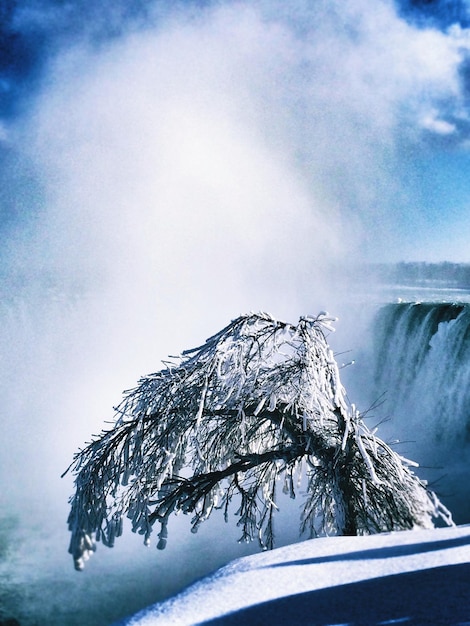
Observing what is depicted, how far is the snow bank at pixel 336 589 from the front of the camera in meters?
2.30

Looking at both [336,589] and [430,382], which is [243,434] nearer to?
[336,589]

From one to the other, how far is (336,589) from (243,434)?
2267 millimetres

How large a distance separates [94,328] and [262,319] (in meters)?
47.3

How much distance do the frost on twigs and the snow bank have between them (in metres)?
1.33

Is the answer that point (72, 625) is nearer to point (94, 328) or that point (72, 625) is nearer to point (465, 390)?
point (465, 390)

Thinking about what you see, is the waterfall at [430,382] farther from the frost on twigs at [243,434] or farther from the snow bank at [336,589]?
the snow bank at [336,589]

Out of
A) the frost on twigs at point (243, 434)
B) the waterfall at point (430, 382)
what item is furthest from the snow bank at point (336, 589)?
the waterfall at point (430, 382)

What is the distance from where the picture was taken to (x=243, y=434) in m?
4.74

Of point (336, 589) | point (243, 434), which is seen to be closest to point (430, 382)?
point (243, 434)

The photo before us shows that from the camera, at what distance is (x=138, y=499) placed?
4703mm

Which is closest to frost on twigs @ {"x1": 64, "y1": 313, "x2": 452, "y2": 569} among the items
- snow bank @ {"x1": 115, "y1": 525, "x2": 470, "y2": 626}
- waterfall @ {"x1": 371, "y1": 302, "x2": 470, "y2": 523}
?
snow bank @ {"x1": 115, "y1": 525, "x2": 470, "y2": 626}

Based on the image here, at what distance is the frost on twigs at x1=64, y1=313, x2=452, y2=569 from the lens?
14.1 feet

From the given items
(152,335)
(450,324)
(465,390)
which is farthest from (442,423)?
(152,335)

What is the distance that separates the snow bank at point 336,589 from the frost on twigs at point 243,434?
4.36 feet
